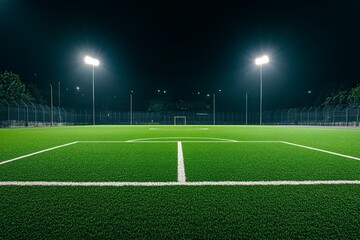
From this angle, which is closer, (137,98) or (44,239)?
(44,239)

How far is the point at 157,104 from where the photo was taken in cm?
5962

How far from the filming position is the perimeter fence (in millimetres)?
26188

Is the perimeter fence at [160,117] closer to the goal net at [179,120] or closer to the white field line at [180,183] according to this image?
the goal net at [179,120]

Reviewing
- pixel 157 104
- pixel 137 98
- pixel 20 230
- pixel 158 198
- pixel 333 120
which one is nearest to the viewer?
pixel 20 230

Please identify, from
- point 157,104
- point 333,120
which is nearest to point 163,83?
point 157,104

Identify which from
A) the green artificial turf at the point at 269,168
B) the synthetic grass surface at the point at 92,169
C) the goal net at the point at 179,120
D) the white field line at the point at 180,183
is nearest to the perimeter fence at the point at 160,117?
the goal net at the point at 179,120

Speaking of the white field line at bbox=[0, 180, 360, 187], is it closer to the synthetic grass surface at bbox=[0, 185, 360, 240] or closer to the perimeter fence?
the synthetic grass surface at bbox=[0, 185, 360, 240]

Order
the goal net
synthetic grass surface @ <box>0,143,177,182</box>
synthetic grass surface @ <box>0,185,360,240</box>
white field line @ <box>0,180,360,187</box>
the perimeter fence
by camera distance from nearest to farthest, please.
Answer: synthetic grass surface @ <box>0,185,360,240</box>
white field line @ <box>0,180,360,187</box>
synthetic grass surface @ <box>0,143,177,182</box>
the perimeter fence
the goal net

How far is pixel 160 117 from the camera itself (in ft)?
158

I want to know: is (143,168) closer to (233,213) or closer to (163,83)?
(233,213)

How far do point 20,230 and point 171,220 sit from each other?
1.06 meters

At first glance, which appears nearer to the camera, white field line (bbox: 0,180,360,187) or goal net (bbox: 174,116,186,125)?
white field line (bbox: 0,180,360,187)

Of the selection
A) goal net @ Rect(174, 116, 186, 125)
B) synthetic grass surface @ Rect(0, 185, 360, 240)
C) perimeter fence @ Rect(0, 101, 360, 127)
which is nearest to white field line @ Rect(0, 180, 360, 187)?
synthetic grass surface @ Rect(0, 185, 360, 240)

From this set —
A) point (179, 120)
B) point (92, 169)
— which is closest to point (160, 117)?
point (179, 120)
